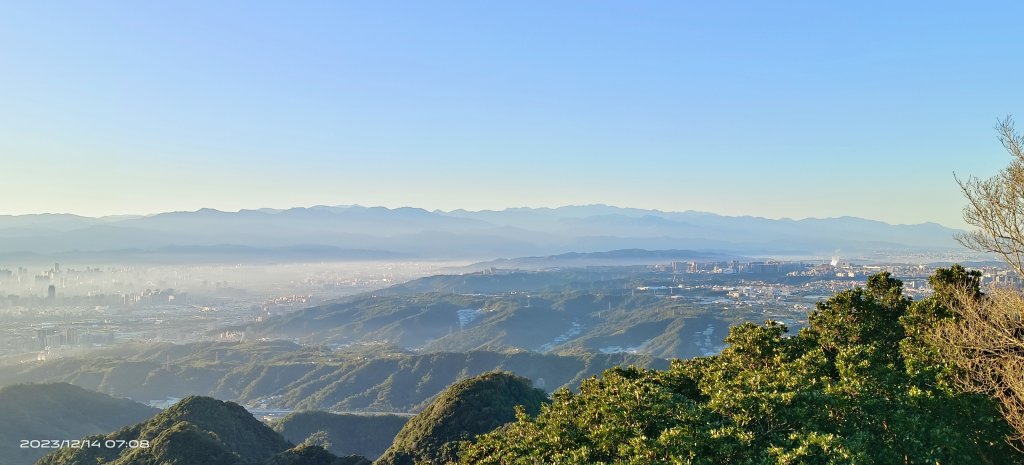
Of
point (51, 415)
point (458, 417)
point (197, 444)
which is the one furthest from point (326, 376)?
point (197, 444)

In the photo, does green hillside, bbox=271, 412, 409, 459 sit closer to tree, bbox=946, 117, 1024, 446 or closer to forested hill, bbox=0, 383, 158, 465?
forested hill, bbox=0, 383, 158, 465

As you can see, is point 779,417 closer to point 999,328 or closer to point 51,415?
point 999,328

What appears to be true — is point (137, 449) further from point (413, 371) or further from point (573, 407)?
point (413, 371)

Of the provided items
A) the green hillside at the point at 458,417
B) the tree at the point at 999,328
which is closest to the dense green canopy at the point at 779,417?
the tree at the point at 999,328

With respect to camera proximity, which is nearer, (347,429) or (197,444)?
(197,444)

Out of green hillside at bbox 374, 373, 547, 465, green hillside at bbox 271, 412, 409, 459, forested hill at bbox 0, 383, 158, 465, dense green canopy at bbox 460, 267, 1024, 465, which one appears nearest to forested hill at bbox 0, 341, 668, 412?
green hillside at bbox 271, 412, 409, 459

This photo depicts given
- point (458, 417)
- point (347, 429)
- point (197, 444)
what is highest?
point (458, 417)

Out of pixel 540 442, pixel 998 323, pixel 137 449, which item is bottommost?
pixel 137 449

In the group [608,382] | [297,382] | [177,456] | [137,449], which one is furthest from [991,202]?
[297,382]

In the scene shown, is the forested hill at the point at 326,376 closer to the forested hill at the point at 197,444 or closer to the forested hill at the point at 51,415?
the forested hill at the point at 51,415
